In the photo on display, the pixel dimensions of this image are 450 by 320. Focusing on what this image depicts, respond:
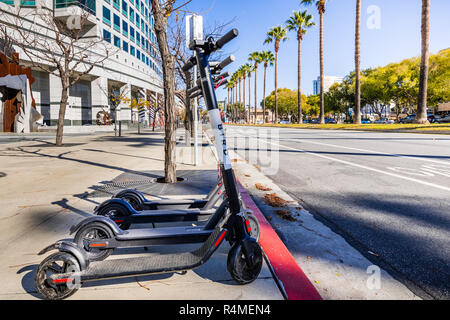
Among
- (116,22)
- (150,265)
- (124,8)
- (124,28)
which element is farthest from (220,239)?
(124,8)

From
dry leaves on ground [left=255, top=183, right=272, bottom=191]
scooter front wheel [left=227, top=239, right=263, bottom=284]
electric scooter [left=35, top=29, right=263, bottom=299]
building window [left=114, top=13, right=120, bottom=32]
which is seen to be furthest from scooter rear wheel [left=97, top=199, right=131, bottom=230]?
building window [left=114, top=13, right=120, bottom=32]

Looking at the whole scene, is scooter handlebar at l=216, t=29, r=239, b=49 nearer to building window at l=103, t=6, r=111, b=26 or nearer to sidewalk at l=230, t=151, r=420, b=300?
sidewalk at l=230, t=151, r=420, b=300

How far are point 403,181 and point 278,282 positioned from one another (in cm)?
495

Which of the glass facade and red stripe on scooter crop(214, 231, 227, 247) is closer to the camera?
red stripe on scooter crop(214, 231, 227, 247)

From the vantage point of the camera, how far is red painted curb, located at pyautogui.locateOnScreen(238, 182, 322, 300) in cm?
208

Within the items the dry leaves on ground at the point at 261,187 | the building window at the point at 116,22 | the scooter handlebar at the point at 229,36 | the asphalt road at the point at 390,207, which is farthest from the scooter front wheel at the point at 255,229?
the building window at the point at 116,22

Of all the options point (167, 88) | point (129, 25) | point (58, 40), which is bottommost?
point (167, 88)

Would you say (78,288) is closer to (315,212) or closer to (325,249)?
(325,249)

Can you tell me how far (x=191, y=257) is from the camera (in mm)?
2287

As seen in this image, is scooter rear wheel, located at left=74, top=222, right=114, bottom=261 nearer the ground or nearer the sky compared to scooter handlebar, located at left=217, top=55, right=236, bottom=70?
nearer the ground

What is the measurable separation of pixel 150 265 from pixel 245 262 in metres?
0.74

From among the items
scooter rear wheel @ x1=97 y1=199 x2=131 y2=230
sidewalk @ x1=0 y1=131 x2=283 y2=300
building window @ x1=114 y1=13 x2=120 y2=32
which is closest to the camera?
sidewalk @ x1=0 y1=131 x2=283 y2=300

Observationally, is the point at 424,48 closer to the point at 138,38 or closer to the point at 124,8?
the point at 124,8
